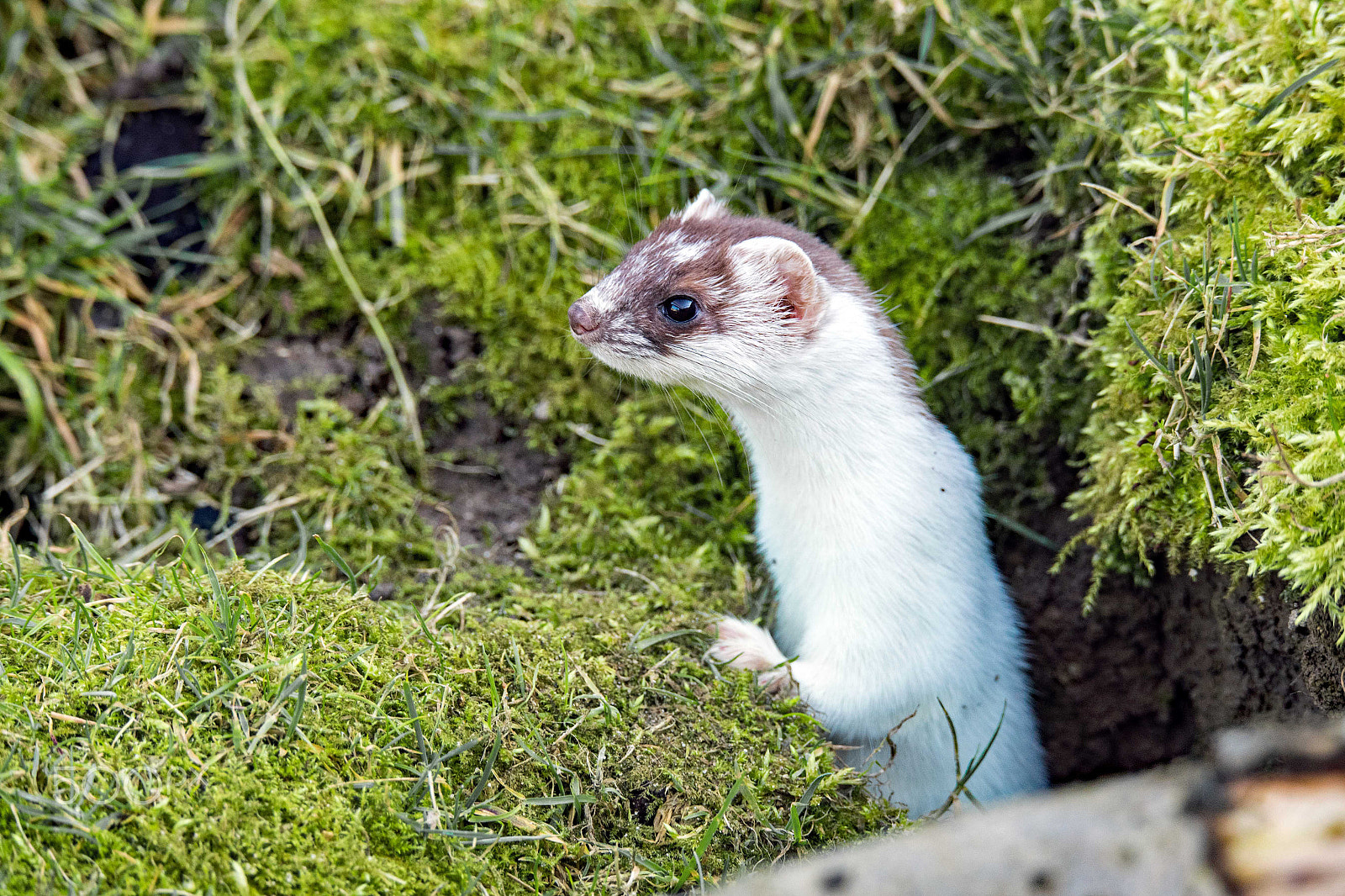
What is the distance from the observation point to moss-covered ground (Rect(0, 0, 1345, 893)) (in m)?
2.17

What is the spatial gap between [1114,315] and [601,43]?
2.39 meters

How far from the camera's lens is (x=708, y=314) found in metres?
3.02

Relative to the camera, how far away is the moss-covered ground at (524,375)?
217 centimetres

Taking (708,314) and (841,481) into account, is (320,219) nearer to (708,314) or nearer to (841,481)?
(708,314)

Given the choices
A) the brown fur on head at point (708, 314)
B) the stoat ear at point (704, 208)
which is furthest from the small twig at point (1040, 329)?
the stoat ear at point (704, 208)

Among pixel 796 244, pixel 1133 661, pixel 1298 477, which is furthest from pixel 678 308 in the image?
pixel 1133 661

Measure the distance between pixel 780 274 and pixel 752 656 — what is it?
120 centimetres

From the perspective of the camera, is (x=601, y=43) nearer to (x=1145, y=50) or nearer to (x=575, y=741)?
A: (x=1145, y=50)

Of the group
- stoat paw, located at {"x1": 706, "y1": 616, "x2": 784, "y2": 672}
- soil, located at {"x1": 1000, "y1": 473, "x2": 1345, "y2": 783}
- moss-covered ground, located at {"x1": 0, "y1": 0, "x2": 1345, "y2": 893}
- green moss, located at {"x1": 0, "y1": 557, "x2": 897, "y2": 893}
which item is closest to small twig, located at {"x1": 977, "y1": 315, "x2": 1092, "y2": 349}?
moss-covered ground, located at {"x1": 0, "y1": 0, "x2": 1345, "y2": 893}

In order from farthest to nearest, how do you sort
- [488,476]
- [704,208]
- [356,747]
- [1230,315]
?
[488,476] < [704,208] < [1230,315] < [356,747]

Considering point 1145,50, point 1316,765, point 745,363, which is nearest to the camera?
point 1316,765

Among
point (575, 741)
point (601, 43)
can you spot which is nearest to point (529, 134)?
point (601, 43)

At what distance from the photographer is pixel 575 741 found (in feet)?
8.08

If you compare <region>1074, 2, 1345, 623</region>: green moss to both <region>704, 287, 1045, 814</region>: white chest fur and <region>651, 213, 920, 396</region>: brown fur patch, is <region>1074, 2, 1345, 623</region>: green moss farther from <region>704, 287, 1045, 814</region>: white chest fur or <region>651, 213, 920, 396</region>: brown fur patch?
<region>651, 213, 920, 396</region>: brown fur patch
